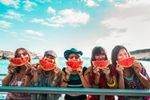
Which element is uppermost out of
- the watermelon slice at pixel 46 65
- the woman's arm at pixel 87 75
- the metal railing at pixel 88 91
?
the watermelon slice at pixel 46 65

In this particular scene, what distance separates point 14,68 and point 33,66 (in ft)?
A: 0.95

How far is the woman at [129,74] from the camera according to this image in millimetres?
3309

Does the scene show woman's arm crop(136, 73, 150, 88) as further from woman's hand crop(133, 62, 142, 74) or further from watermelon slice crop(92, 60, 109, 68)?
watermelon slice crop(92, 60, 109, 68)

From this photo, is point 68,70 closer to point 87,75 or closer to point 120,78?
point 87,75

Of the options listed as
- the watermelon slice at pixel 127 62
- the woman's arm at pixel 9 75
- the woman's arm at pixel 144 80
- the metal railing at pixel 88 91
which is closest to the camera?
the metal railing at pixel 88 91

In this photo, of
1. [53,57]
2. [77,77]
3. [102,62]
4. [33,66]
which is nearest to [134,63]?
[102,62]

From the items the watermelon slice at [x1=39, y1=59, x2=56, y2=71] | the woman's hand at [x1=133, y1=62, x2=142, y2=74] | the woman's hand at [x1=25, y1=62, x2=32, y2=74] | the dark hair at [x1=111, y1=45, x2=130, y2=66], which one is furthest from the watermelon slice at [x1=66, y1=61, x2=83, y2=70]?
the woman's hand at [x1=133, y1=62, x2=142, y2=74]

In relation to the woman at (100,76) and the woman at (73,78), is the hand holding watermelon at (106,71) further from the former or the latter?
the woman at (73,78)

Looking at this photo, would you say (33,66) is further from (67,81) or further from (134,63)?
(134,63)

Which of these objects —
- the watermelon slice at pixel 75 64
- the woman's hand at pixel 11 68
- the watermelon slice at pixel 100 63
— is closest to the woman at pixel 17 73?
the woman's hand at pixel 11 68

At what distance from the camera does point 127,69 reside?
3.51 meters

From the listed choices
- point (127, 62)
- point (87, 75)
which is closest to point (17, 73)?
point (87, 75)

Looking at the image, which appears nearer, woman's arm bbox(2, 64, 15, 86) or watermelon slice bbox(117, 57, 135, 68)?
watermelon slice bbox(117, 57, 135, 68)

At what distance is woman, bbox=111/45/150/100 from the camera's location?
3.31 metres
